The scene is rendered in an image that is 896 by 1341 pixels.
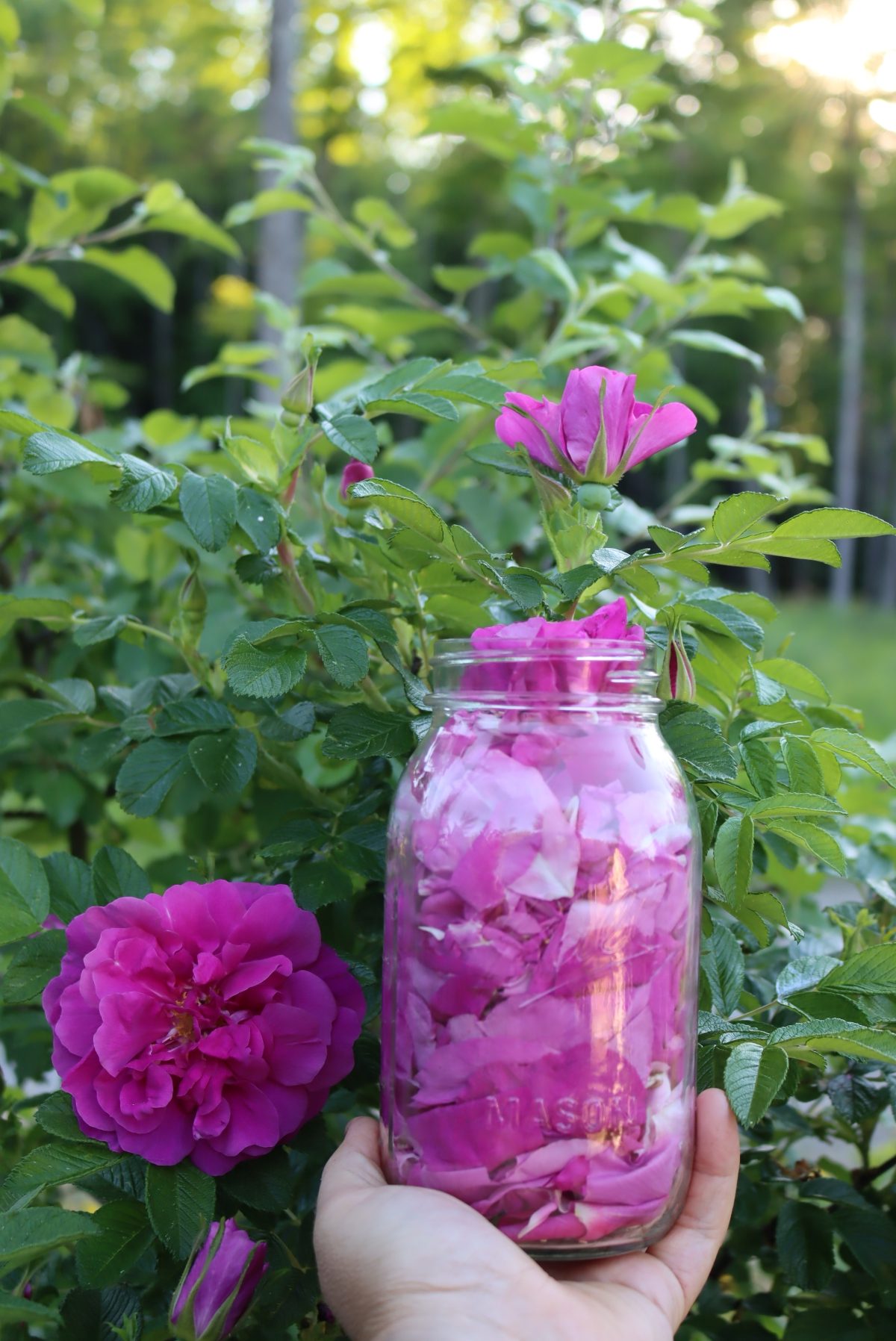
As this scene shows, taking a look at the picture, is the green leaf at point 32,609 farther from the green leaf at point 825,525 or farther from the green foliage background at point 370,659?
the green leaf at point 825,525

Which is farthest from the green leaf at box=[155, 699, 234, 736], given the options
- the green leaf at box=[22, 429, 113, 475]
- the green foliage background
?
the green leaf at box=[22, 429, 113, 475]

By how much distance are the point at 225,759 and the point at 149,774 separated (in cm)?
7

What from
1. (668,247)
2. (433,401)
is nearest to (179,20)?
(668,247)

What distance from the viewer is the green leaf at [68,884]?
0.92 m

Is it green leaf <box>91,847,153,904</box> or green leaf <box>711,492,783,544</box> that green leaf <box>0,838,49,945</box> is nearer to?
green leaf <box>91,847,153,904</box>

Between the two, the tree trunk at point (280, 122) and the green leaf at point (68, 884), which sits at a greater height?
the tree trunk at point (280, 122)

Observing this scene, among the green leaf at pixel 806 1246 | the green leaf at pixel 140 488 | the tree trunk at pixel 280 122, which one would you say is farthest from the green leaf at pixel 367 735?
the tree trunk at pixel 280 122

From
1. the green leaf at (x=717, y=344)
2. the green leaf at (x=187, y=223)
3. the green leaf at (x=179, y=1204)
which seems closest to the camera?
the green leaf at (x=179, y=1204)

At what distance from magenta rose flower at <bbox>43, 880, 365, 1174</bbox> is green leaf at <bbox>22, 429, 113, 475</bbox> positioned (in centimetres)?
32

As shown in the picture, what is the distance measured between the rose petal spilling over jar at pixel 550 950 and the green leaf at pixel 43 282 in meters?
1.20

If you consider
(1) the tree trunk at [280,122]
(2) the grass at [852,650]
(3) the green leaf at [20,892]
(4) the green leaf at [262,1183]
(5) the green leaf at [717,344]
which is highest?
(1) the tree trunk at [280,122]

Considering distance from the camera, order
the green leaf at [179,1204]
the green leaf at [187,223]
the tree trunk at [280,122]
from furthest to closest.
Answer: the tree trunk at [280,122] → the green leaf at [187,223] → the green leaf at [179,1204]

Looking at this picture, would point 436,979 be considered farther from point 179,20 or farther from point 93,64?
point 93,64

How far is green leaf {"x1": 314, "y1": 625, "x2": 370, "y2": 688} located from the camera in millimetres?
778
